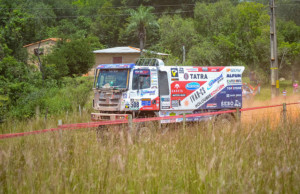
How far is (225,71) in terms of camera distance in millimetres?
15602

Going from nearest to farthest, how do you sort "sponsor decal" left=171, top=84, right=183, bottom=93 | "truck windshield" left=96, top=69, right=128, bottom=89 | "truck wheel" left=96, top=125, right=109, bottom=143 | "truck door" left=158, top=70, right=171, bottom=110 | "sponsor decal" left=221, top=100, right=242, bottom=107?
"truck wheel" left=96, top=125, right=109, bottom=143 < "truck windshield" left=96, top=69, right=128, bottom=89 < "truck door" left=158, top=70, right=171, bottom=110 < "sponsor decal" left=171, top=84, right=183, bottom=93 < "sponsor decal" left=221, top=100, right=242, bottom=107

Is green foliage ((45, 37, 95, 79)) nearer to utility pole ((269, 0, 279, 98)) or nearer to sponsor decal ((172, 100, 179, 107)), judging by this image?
utility pole ((269, 0, 279, 98))

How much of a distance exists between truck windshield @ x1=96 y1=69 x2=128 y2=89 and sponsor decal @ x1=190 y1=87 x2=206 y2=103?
9.14 feet

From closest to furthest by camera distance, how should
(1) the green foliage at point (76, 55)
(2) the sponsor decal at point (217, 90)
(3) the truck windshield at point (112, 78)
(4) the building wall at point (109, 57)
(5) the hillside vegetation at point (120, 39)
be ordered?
(3) the truck windshield at point (112, 78), (2) the sponsor decal at point (217, 90), (5) the hillside vegetation at point (120, 39), (1) the green foliage at point (76, 55), (4) the building wall at point (109, 57)

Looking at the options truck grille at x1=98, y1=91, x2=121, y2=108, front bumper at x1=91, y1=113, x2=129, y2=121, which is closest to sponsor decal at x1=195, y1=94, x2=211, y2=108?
truck grille at x1=98, y1=91, x2=121, y2=108

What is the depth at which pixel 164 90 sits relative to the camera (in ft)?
45.7

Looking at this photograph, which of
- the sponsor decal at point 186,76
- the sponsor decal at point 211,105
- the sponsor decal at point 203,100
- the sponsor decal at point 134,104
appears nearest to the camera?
the sponsor decal at point 134,104

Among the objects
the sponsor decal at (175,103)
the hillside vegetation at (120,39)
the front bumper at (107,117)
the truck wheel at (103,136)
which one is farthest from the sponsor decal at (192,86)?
the hillside vegetation at (120,39)

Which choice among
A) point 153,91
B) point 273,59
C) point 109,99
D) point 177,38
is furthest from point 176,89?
point 177,38

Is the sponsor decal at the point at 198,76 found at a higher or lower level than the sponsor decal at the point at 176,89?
higher

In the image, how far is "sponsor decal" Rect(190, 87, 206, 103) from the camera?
14.5 metres

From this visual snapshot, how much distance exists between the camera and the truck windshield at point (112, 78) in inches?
540

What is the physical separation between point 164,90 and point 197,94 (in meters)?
1.55

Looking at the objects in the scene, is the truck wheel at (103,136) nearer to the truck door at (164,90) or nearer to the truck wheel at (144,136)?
the truck wheel at (144,136)
